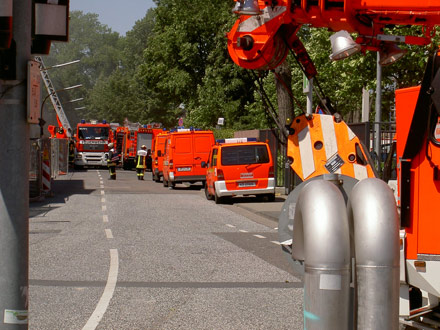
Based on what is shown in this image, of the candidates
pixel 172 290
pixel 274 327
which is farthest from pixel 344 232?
pixel 172 290

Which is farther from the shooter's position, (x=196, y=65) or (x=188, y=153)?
(x=196, y=65)

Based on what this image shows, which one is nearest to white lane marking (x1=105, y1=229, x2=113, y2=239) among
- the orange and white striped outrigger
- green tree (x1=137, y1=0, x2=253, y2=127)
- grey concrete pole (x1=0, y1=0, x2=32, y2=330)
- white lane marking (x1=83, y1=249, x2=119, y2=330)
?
white lane marking (x1=83, y1=249, x2=119, y2=330)

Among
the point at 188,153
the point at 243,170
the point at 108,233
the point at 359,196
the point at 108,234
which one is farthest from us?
the point at 188,153

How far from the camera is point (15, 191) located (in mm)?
5398

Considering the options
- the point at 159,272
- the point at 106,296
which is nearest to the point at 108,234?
the point at 159,272

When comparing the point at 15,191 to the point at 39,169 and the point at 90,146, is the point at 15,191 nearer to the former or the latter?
the point at 39,169

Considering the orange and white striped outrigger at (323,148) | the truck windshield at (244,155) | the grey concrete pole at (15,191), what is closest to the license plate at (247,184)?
the truck windshield at (244,155)

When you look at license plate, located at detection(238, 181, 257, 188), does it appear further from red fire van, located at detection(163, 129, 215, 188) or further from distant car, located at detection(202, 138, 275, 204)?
red fire van, located at detection(163, 129, 215, 188)

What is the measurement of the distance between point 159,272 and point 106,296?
6.28ft

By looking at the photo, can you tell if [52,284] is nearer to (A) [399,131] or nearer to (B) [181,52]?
(A) [399,131]

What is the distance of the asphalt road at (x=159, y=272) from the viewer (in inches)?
324

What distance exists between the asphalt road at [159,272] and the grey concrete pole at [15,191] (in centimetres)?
240

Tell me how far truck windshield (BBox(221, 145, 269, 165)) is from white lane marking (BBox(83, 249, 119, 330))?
43.4 feet

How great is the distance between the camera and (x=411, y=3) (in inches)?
238
